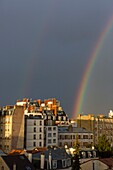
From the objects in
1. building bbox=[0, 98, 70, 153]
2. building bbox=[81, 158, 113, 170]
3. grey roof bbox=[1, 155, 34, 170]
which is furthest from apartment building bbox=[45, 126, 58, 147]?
grey roof bbox=[1, 155, 34, 170]

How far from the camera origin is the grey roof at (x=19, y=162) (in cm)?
3982

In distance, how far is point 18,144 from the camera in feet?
270

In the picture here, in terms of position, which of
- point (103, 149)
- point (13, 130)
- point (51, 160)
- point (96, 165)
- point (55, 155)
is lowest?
point (96, 165)

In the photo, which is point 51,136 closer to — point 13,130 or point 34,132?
point 34,132

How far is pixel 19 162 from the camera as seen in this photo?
40.9m

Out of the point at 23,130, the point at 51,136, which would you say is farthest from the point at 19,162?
the point at 51,136

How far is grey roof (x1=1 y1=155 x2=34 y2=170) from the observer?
1568 inches

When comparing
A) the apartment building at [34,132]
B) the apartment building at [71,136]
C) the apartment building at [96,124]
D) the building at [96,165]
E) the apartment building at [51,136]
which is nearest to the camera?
the building at [96,165]

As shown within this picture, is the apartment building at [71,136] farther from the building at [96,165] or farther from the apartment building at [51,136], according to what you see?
the building at [96,165]

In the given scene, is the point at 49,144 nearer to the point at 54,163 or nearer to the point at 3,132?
the point at 3,132

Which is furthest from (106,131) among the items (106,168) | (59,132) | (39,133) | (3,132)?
(106,168)

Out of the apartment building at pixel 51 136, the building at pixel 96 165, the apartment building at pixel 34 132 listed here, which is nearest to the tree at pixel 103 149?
the apartment building at pixel 51 136

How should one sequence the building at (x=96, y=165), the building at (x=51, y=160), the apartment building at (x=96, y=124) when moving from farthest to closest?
the apartment building at (x=96, y=124), the building at (x=96, y=165), the building at (x=51, y=160)

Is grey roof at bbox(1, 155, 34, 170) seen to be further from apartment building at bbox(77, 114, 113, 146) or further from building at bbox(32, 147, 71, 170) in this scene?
apartment building at bbox(77, 114, 113, 146)
